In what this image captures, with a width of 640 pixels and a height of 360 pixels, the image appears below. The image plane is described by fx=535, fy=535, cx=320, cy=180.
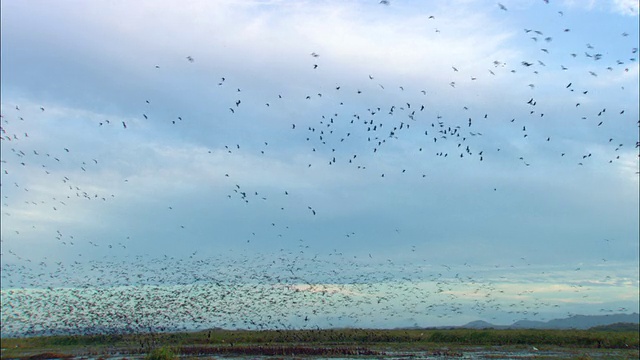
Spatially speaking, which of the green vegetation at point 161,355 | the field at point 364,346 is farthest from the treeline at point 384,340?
the green vegetation at point 161,355

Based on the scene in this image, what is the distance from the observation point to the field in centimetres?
5507

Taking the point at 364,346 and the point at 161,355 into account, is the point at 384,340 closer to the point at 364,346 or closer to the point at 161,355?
the point at 364,346

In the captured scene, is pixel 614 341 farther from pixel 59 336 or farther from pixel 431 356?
pixel 59 336

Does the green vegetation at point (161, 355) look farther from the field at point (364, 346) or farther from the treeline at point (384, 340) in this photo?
the treeline at point (384, 340)

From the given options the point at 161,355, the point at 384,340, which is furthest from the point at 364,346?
the point at 161,355

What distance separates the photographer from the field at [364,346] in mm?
55069

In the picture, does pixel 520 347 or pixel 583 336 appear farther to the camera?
pixel 583 336

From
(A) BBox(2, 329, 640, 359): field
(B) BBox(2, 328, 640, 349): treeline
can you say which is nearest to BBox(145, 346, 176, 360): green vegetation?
(A) BBox(2, 329, 640, 359): field

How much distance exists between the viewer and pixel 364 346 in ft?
217

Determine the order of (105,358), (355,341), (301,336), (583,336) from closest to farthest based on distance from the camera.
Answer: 1. (105,358)
2. (583,336)
3. (355,341)
4. (301,336)

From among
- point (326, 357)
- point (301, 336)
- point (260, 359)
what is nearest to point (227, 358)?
point (260, 359)

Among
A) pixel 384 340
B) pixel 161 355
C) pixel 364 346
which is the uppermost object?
pixel 384 340

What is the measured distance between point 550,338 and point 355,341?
2556cm

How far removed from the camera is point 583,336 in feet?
227
